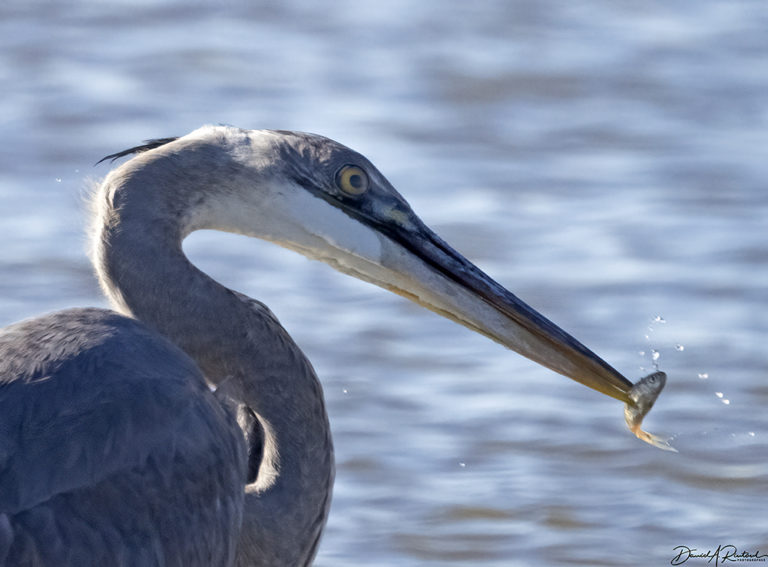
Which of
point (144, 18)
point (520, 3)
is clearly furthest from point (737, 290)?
point (144, 18)

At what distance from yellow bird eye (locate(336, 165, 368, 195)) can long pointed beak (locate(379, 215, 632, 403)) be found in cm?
14


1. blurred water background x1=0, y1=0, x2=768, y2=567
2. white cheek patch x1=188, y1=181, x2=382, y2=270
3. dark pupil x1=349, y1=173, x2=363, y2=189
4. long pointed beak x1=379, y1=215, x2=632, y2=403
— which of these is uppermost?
dark pupil x1=349, y1=173, x2=363, y2=189

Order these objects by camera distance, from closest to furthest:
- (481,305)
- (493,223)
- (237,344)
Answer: (237,344), (481,305), (493,223)

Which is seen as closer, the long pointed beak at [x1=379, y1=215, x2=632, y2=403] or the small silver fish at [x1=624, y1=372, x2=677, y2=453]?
the long pointed beak at [x1=379, y1=215, x2=632, y2=403]

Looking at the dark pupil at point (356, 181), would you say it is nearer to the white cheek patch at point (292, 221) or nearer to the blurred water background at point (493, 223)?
the white cheek patch at point (292, 221)

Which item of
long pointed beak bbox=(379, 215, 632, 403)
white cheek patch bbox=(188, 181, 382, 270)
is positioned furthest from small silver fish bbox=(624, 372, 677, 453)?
white cheek patch bbox=(188, 181, 382, 270)

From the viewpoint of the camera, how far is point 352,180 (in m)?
4.58

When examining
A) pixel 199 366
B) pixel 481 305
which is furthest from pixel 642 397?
pixel 199 366

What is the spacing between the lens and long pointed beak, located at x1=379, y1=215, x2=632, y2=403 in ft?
15.3

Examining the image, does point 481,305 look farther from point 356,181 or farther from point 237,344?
point 237,344

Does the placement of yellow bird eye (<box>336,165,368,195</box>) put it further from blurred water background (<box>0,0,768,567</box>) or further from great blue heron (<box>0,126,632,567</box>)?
blurred water background (<box>0,0,768,567</box>)

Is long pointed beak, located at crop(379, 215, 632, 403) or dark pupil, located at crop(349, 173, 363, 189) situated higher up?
dark pupil, located at crop(349, 173, 363, 189)

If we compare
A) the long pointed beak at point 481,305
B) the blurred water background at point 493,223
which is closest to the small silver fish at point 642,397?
the long pointed beak at point 481,305

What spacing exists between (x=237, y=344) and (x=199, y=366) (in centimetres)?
14
